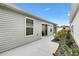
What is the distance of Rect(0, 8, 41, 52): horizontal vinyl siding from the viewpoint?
5.72 metres

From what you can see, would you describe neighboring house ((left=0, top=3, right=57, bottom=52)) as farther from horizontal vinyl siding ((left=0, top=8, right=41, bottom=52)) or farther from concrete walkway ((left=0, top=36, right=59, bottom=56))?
concrete walkway ((left=0, top=36, right=59, bottom=56))

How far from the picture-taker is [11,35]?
6395 millimetres

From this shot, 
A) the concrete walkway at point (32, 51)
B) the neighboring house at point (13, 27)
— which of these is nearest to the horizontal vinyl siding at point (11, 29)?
the neighboring house at point (13, 27)

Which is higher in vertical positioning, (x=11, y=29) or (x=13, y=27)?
(x=13, y=27)

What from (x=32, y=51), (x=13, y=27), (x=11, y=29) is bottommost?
(x=32, y=51)

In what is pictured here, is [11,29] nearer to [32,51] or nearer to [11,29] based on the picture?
[11,29]

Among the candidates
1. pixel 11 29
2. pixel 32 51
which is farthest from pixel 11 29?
pixel 32 51

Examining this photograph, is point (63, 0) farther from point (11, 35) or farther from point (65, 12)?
point (65, 12)

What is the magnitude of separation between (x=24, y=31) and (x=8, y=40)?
2020 millimetres

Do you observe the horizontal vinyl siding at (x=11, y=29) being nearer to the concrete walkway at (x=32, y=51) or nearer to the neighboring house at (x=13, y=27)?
the neighboring house at (x=13, y=27)

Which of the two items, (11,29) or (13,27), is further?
(13,27)

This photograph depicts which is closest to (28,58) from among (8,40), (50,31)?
(8,40)

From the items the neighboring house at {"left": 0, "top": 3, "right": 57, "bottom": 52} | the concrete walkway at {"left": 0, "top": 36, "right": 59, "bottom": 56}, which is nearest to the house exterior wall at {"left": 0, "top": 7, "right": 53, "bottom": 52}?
the neighboring house at {"left": 0, "top": 3, "right": 57, "bottom": 52}

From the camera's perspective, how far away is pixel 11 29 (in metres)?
6.40
